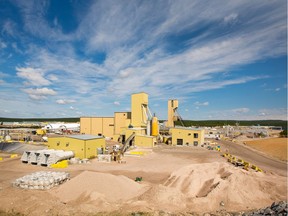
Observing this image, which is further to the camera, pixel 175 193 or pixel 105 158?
pixel 105 158

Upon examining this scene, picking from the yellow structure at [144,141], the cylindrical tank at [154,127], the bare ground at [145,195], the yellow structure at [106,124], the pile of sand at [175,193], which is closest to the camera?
the bare ground at [145,195]

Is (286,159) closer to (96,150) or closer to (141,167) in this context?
(141,167)

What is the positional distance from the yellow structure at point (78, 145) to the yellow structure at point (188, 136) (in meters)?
19.3

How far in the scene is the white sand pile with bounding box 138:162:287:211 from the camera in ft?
44.0

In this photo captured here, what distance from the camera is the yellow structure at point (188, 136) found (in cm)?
4219

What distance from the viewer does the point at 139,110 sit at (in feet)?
157

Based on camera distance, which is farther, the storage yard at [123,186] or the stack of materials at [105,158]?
the stack of materials at [105,158]

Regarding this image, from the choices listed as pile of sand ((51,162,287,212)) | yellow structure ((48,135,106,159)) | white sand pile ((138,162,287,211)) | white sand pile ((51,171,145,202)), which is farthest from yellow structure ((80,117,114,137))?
pile of sand ((51,162,287,212))

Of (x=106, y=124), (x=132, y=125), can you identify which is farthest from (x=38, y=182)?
(x=106, y=124)

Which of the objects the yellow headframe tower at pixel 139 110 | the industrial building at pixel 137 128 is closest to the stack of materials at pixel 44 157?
the industrial building at pixel 137 128

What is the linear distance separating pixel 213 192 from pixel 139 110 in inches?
1347

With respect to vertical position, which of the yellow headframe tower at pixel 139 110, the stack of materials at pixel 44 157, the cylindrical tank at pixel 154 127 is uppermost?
the yellow headframe tower at pixel 139 110

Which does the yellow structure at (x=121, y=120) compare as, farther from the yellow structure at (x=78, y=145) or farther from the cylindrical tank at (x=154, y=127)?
the yellow structure at (x=78, y=145)

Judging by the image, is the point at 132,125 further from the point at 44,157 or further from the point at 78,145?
the point at 44,157
